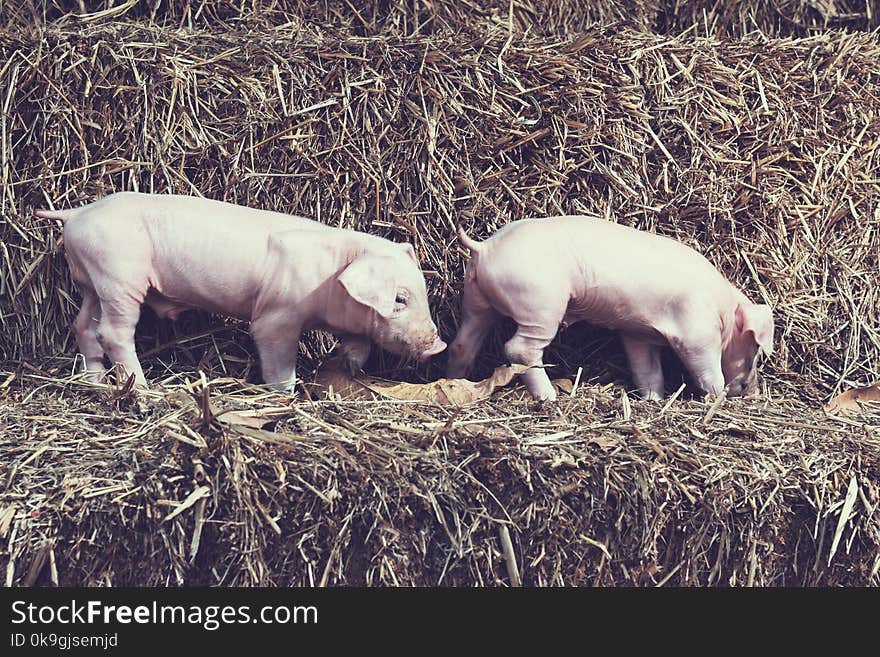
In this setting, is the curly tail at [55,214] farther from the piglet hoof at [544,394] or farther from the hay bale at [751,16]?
the hay bale at [751,16]

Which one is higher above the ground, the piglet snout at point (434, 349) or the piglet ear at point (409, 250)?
the piglet ear at point (409, 250)

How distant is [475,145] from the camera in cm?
382

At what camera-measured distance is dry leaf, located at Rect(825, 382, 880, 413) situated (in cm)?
367

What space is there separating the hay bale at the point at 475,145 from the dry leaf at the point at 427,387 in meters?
0.34

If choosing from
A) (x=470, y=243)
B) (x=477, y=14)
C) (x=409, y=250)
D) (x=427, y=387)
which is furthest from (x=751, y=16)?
(x=427, y=387)

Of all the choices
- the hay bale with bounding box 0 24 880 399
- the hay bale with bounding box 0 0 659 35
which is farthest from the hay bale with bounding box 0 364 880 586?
the hay bale with bounding box 0 0 659 35

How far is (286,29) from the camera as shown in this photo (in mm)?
4113

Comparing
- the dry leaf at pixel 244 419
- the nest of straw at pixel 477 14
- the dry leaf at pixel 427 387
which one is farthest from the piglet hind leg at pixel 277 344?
the nest of straw at pixel 477 14

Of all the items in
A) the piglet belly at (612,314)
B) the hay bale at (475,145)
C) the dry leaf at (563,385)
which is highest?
the hay bale at (475,145)

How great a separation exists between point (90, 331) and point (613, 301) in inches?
60.2

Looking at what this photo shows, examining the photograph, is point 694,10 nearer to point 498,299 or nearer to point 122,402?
point 498,299

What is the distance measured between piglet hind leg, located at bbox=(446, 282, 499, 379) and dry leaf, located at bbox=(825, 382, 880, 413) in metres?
1.04

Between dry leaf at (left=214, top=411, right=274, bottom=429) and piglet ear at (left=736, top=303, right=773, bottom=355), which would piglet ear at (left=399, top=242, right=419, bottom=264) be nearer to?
dry leaf at (left=214, top=411, right=274, bottom=429)

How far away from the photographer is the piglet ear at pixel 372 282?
11.1ft
